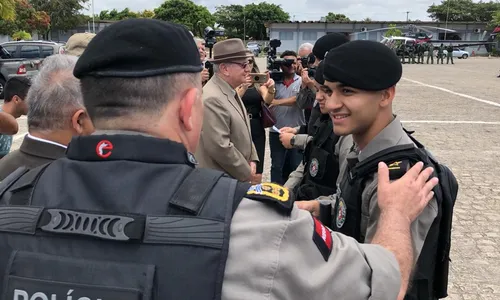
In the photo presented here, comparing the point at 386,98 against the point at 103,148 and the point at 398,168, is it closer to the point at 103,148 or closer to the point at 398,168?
the point at 398,168

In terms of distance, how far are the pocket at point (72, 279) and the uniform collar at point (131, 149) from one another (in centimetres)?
23

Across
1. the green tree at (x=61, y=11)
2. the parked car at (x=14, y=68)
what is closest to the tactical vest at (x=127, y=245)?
the parked car at (x=14, y=68)

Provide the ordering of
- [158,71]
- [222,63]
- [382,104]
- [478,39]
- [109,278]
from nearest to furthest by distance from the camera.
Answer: [109,278] → [158,71] → [382,104] → [222,63] → [478,39]

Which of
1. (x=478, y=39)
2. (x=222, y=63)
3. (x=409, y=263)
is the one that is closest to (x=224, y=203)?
(x=409, y=263)

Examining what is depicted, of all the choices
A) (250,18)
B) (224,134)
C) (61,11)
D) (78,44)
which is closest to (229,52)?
(224,134)

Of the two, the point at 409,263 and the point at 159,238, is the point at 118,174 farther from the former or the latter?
the point at 409,263

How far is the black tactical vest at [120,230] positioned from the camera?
0.93 metres

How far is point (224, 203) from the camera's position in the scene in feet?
3.21

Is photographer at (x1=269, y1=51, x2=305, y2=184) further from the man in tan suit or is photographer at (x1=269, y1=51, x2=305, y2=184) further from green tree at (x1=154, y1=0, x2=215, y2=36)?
green tree at (x1=154, y1=0, x2=215, y2=36)

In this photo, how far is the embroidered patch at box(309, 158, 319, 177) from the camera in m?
2.68

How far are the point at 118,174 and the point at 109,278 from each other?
218 mm

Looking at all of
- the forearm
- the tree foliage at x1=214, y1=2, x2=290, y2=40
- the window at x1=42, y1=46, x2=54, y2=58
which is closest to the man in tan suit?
the forearm

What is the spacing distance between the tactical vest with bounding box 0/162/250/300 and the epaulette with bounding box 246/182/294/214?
35mm

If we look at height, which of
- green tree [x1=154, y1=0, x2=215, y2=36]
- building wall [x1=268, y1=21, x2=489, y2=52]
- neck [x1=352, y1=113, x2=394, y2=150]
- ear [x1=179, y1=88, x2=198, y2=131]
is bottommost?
neck [x1=352, y1=113, x2=394, y2=150]
